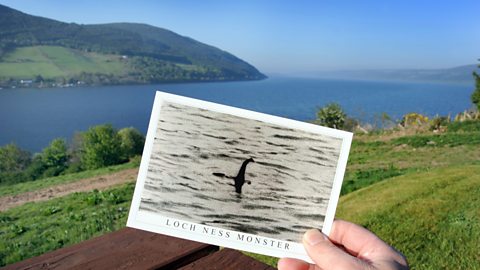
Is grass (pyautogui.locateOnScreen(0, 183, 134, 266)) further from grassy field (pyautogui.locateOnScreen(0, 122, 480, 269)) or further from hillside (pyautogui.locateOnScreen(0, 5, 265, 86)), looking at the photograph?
hillside (pyautogui.locateOnScreen(0, 5, 265, 86))

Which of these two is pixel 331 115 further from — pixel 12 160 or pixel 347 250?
pixel 12 160

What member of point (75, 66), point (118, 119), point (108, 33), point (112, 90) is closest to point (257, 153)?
point (118, 119)

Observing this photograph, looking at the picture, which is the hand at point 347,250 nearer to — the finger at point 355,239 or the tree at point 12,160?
the finger at point 355,239

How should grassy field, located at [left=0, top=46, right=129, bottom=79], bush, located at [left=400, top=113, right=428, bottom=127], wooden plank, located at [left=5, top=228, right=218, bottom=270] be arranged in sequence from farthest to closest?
1. grassy field, located at [left=0, top=46, right=129, bottom=79]
2. bush, located at [left=400, top=113, right=428, bottom=127]
3. wooden plank, located at [left=5, top=228, right=218, bottom=270]

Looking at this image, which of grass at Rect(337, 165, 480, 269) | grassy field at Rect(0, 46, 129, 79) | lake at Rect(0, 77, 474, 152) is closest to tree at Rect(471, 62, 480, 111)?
grass at Rect(337, 165, 480, 269)

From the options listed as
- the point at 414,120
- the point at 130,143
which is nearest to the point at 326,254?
the point at 414,120

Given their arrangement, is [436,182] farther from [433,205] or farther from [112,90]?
[112,90]
